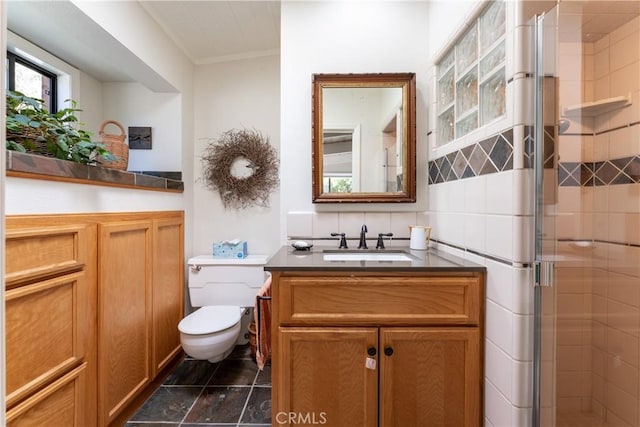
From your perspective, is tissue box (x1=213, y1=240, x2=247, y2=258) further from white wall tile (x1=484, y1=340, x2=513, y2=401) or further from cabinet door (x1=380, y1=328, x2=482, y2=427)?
white wall tile (x1=484, y1=340, x2=513, y2=401)

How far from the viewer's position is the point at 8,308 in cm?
Result: 98

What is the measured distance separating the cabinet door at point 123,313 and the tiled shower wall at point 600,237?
1812 mm

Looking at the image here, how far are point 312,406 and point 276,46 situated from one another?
2.35m

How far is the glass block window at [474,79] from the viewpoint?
1100 millimetres

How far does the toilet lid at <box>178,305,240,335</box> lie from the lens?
5.71ft

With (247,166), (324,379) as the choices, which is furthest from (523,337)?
(247,166)

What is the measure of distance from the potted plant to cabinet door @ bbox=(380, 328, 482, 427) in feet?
4.97

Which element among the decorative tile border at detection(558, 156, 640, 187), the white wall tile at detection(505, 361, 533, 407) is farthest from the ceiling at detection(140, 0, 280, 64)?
the white wall tile at detection(505, 361, 533, 407)

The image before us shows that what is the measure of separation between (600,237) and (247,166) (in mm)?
2047

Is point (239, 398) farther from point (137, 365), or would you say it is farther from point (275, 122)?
point (275, 122)

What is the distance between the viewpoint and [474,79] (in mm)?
1281

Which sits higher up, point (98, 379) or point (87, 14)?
point (87, 14)

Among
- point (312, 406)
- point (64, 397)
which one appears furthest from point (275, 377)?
point (64, 397)

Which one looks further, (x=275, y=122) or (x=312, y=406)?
(x=275, y=122)
